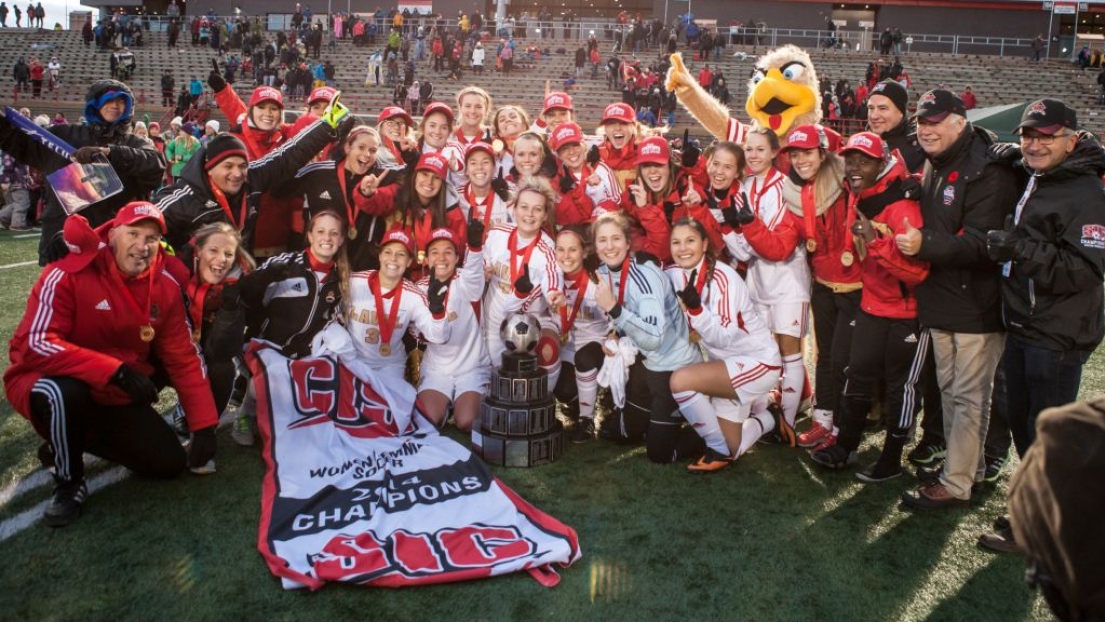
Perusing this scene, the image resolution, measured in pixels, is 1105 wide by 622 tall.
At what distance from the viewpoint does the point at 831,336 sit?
4848mm

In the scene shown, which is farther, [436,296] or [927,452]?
[436,296]

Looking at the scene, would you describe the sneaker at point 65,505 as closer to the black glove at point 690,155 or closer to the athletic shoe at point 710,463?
the athletic shoe at point 710,463

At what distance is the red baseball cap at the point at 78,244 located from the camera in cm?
361

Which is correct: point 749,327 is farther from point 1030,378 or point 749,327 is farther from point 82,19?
point 82,19

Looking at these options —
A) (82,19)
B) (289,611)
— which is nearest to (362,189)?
(289,611)

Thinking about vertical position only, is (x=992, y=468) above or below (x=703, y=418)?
below

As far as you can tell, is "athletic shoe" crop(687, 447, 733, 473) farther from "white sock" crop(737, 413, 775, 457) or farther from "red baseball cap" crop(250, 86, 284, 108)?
"red baseball cap" crop(250, 86, 284, 108)

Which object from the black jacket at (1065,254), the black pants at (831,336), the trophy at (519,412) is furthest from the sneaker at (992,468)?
the trophy at (519,412)

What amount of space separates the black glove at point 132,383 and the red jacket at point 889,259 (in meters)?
3.57

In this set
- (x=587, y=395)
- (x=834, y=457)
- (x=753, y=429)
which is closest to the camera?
(x=834, y=457)

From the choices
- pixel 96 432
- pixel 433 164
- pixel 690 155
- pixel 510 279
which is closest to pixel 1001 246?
pixel 690 155

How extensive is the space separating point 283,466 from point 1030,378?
3565 millimetres

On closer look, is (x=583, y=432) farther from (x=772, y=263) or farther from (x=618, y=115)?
(x=618, y=115)

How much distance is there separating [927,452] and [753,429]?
1.01 metres
